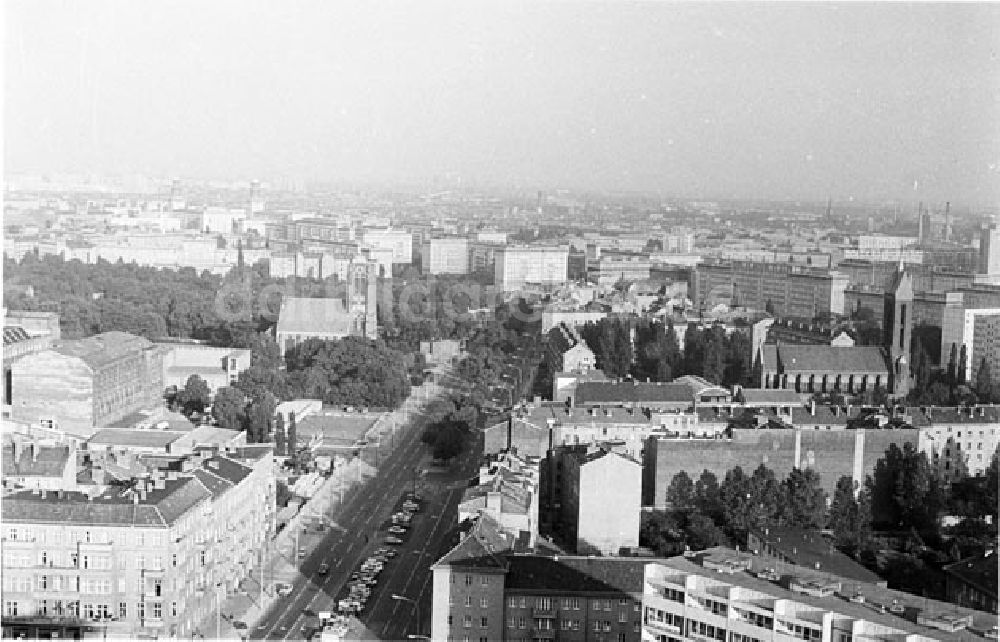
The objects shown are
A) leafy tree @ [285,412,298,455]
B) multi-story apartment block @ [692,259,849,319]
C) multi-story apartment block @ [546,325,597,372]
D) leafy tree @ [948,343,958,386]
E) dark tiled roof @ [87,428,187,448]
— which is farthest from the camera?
multi-story apartment block @ [692,259,849,319]

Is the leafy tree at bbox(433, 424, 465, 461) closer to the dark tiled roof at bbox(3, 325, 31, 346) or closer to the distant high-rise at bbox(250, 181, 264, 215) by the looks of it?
the dark tiled roof at bbox(3, 325, 31, 346)

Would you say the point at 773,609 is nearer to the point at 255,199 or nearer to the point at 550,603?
the point at 550,603

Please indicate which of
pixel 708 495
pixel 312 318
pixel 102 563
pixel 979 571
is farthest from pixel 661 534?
pixel 312 318

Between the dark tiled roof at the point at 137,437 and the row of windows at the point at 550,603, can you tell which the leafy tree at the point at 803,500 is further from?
the dark tiled roof at the point at 137,437

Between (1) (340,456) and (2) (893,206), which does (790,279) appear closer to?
(2) (893,206)

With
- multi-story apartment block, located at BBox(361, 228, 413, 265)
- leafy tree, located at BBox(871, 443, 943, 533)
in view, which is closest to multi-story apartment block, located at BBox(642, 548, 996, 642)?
leafy tree, located at BBox(871, 443, 943, 533)

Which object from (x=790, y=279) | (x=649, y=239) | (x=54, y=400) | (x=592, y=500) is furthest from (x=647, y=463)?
(x=649, y=239)
